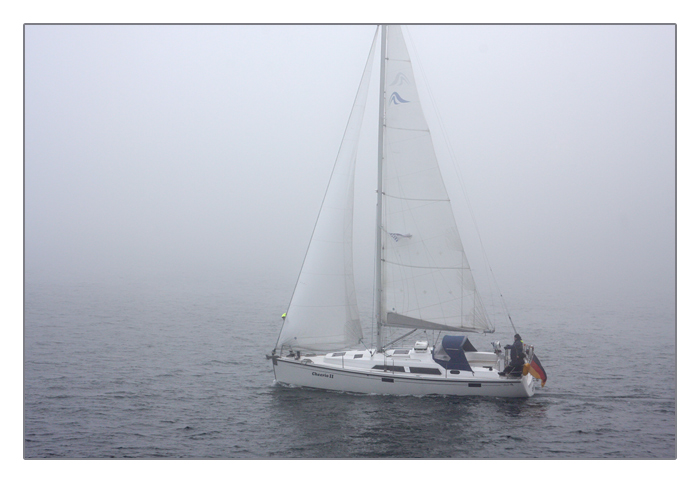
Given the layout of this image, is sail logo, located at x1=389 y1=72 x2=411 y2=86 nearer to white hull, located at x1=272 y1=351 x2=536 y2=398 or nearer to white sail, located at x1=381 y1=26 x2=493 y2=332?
white sail, located at x1=381 y1=26 x2=493 y2=332

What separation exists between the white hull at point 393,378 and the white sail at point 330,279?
88cm

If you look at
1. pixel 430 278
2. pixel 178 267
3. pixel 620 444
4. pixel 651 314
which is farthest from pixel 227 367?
pixel 178 267

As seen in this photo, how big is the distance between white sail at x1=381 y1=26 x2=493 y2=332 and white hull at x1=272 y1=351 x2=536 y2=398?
5.50ft

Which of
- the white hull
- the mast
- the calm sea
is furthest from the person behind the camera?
the white hull

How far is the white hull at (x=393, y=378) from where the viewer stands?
20344 millimetres

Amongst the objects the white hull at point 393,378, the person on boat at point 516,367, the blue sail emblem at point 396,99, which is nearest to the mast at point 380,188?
the blue sail emblem at point 396,99

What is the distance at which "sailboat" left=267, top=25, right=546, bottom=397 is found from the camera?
20.4 meters

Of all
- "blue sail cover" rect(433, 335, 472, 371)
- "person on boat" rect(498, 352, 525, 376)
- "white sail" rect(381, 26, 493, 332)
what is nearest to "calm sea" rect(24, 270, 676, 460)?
"person on boat" rect(498, 352, 525, 376)

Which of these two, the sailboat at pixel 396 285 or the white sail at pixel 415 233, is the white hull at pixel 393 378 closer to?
the sailboat at pixel 396 285

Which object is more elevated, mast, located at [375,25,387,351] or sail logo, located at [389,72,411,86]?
sail logo, located at [389,72,411,86]

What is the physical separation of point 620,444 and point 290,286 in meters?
47.8

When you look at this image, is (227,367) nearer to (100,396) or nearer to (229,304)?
(100,396)

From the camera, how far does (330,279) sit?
71.3 ft

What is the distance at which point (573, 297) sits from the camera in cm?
5034
